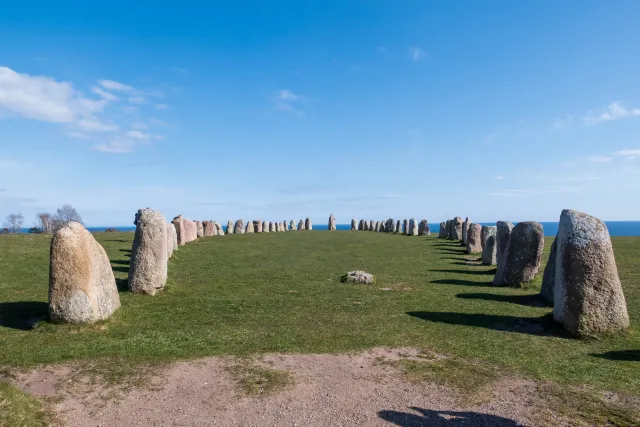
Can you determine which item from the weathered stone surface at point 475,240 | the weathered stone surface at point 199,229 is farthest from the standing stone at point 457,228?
the weathered stone surface at point 199,229

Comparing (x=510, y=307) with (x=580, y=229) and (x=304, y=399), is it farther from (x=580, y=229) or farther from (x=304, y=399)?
(x=304, y=399)

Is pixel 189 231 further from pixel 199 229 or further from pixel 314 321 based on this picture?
pixel 314 321

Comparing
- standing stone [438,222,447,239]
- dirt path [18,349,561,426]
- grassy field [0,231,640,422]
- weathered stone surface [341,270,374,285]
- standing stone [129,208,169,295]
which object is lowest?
dirt path [18,349,561,426]

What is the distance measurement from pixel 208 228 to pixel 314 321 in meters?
28.6

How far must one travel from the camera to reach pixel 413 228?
41562 millimetres

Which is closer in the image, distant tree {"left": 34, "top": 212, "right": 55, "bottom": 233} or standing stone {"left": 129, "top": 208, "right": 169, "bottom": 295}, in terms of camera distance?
standing stone {"left": 129, "top": 208, "right": 169, "bottom": 295}

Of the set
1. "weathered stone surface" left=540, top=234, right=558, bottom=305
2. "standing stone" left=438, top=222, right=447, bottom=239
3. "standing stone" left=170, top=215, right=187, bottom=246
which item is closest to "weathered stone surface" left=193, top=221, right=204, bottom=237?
"standing stone" left=170, top=215, right=187, bottom=246

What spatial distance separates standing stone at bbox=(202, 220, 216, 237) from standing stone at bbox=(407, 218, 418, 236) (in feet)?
56.8

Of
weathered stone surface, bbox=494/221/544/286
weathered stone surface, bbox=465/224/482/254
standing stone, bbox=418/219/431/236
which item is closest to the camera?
weathered stone surface, bbox=494/221/544/286

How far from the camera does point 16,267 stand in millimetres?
16422

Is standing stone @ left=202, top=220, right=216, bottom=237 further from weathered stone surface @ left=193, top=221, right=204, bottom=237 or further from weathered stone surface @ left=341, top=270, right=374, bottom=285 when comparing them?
weathered stone surface @ left=341, top=270, right=374, bottom=285

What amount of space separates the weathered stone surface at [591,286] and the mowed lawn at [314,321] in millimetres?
335

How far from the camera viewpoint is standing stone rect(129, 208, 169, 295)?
43.5 feet

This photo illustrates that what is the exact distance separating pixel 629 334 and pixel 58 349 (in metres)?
11.3
